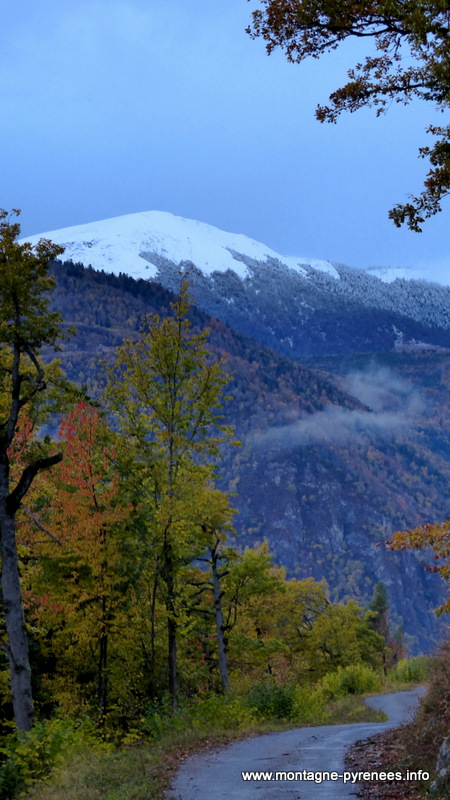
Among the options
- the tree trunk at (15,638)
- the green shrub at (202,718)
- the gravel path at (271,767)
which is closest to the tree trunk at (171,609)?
the green shrub at (202,718)

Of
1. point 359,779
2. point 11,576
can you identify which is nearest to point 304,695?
point 11,576

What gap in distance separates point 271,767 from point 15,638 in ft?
21.1

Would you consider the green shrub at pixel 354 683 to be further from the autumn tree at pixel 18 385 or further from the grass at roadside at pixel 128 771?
the autumn tree at pixel 18 385

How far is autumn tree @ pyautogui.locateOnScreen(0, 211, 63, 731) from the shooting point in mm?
15328

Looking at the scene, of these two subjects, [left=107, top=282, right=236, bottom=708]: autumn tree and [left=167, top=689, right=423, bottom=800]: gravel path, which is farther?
[left=107, top=282, right=236, bottom=708]: autumn tree

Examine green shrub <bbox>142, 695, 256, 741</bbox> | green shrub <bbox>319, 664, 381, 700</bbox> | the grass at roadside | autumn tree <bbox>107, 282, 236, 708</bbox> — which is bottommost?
green shrub <bbox>319, 664, 381, 700</bbox>

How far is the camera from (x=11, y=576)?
15.6m

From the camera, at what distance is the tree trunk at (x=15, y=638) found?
598 inches

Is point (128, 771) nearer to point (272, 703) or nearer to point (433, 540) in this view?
point (433, 540)

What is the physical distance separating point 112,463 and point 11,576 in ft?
22.5

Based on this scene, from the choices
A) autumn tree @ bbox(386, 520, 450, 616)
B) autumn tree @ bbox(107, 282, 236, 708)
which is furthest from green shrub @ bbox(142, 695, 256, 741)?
autumn tree @ bbox(386, 520, 450, 616)

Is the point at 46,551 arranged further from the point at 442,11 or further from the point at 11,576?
the point at 442,11

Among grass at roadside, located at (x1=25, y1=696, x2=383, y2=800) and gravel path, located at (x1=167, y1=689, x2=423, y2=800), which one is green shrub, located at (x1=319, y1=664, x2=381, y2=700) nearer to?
gravel path, located at (x1=167, y1=689, x2=423, y2=800)

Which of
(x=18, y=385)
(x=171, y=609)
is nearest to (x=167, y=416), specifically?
(x=171, y=609)
